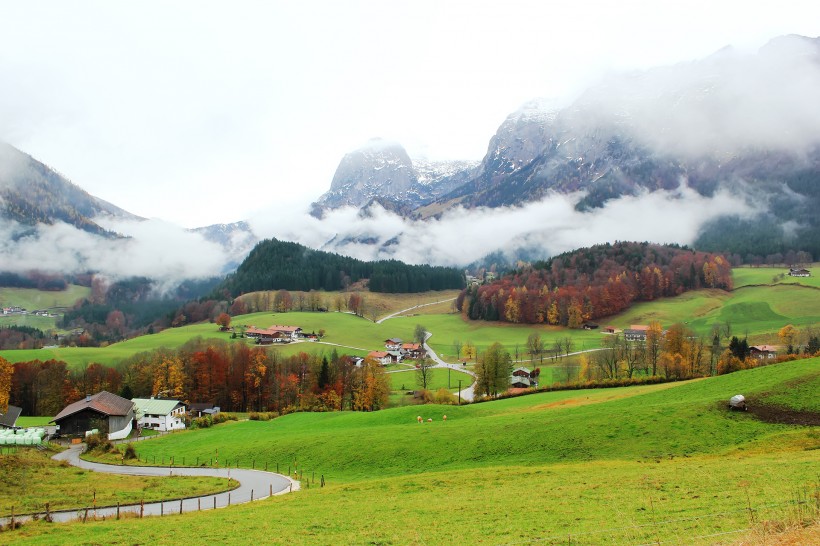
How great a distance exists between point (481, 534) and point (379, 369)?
287 ft

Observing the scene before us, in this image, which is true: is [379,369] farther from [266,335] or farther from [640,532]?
[640,532]

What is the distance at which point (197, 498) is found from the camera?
37219 mm

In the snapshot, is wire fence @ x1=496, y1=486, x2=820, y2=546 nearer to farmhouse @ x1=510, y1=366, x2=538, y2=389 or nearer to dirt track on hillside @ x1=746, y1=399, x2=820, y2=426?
dirt track on hillside @ x1=746, y1=399, x2=820, y2=426

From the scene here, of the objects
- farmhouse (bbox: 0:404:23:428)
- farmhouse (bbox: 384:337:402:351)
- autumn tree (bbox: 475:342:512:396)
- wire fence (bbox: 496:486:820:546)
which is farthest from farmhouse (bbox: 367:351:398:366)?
wire fence (bbox: 496:486:820:546)

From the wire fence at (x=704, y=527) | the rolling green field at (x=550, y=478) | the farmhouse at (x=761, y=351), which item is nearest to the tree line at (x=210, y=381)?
the rolling green field at (x=550, y=478)

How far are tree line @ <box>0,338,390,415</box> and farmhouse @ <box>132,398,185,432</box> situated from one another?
45.9ft

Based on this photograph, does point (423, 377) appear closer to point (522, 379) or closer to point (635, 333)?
point (522, 379)

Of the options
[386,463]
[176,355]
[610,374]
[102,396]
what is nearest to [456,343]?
[610,374]

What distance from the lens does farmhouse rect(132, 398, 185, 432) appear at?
323 ft

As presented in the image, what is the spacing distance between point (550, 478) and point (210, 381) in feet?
333

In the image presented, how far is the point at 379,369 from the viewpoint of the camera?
108875mm

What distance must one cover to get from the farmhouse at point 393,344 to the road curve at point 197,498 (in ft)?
349

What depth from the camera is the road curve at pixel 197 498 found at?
105 ft

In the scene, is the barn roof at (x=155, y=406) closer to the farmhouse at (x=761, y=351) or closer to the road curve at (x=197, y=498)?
the road curve at (x=197, y=498)
